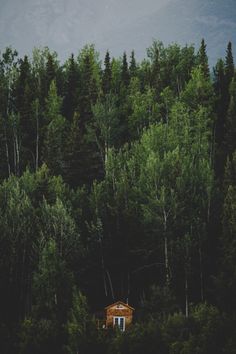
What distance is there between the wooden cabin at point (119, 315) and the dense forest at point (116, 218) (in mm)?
768

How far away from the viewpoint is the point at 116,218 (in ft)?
153

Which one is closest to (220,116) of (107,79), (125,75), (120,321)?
(125,75)

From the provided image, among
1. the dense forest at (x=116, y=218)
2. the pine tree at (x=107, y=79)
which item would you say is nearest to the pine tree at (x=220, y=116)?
the dense forest at (x=116, y=218)

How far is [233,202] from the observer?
Answer: 4175 centimetres

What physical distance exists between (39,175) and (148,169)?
11.0m

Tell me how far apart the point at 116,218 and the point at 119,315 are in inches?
434

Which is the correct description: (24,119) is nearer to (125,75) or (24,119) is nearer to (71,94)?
(71,94)

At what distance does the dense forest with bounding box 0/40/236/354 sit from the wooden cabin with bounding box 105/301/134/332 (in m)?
0.77

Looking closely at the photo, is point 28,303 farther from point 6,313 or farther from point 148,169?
point 148,169

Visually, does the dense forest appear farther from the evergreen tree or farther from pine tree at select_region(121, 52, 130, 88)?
pine tree at select_region(121, 52, 130, 88)

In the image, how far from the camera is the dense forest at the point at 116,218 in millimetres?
34156

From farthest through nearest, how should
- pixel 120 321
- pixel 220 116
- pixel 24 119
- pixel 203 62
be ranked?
pixel 203 62 < pixel 220 116 < pixel 24 119 < pixel 120 321

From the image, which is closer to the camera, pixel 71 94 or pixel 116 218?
pixel 116 218

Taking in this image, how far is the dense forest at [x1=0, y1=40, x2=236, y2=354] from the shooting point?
34156mm
